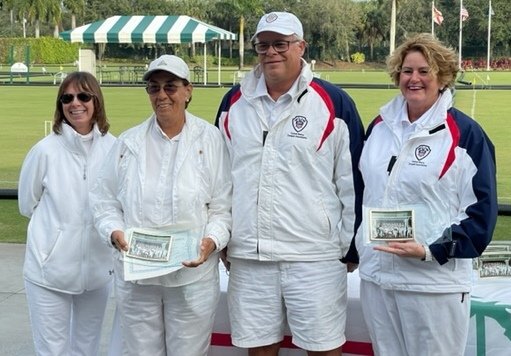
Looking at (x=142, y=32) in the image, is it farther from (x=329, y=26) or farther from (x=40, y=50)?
(x=329, y=26)

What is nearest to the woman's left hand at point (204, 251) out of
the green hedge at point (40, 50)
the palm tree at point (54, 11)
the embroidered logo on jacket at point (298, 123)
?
the embroidered logo on jacket at point (298, 123)

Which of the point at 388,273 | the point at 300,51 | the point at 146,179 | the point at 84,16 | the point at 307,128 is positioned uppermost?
the point at 84,16

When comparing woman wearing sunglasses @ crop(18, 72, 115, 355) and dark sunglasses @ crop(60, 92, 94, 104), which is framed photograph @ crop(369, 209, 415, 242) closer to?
woman wearing sunglasses @ crop(18, 72, 115, 355)

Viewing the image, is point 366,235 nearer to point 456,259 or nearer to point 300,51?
point 456,259

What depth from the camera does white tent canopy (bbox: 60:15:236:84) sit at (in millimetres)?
28094

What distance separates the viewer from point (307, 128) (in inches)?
137

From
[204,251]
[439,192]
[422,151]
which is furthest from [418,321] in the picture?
[204,251]

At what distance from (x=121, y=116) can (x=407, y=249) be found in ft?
65.0

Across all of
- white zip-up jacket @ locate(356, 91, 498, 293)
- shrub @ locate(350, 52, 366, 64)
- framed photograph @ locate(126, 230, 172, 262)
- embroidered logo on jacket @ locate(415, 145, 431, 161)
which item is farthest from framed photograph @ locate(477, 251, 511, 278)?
shrub @ locate(350, 52, 366, 64)

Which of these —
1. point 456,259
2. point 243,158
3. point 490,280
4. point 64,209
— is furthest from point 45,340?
point 490,280

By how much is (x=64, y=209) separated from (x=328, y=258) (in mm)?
1281

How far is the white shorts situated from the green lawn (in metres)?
5.10

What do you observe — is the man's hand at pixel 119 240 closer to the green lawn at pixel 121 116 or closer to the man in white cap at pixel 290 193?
the man in white cap at pixel 290 193

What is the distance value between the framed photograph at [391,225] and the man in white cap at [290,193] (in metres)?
0.30
